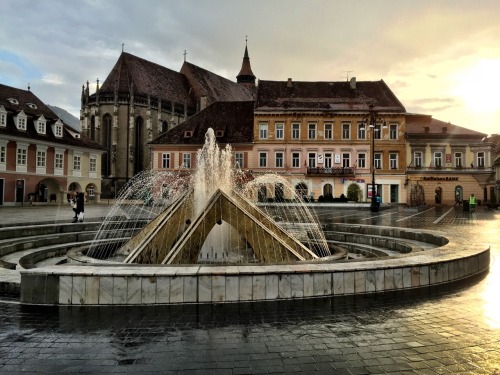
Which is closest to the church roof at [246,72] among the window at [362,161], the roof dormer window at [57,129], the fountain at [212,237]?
the window at [362,161]

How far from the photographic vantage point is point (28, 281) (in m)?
Answer: 5.82

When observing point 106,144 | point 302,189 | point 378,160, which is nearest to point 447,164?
point 378,160

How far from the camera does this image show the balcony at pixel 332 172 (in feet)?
146

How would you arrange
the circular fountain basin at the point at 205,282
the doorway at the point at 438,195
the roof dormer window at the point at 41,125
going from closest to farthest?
the circular fountain basin at the point at 205,282, the roof dormer window at the point at 41,125, the doorway at the point at 438,195

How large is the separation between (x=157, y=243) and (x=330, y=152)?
1512 inches

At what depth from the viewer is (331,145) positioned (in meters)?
45.2

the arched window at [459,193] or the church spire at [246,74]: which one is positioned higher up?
the church spire at [246,74]

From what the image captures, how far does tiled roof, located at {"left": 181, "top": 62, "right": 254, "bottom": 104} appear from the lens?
69125 millimetres

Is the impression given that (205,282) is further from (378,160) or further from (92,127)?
(92,127)

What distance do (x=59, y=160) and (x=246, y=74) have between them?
51.4 meters

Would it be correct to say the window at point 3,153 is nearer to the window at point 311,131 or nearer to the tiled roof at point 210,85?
the window at point 311,131

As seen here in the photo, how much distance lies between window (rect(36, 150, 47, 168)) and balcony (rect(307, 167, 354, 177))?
2714 cm

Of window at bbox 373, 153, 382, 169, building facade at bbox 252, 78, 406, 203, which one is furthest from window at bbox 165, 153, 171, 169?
window at bbox 373, 153, 382, 169

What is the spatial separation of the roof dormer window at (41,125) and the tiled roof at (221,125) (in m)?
11.4
